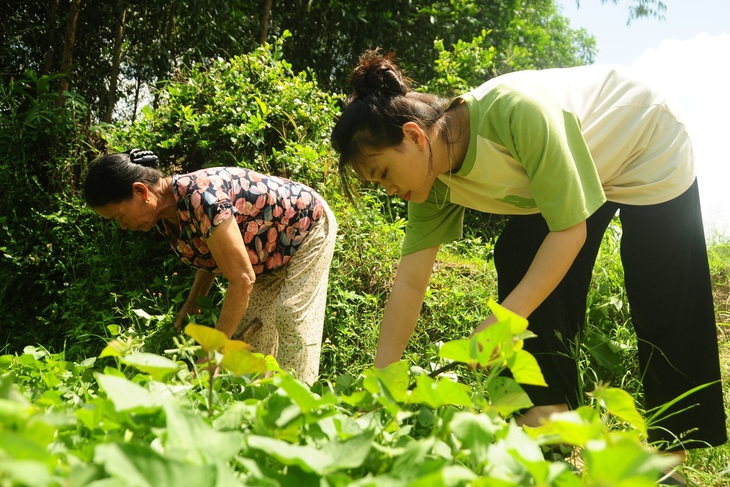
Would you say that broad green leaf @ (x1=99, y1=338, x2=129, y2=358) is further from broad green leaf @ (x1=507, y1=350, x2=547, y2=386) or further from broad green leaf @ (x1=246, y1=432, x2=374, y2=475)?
broad green leaf @ (x1=507, y1=350, x2=547, y2=386)

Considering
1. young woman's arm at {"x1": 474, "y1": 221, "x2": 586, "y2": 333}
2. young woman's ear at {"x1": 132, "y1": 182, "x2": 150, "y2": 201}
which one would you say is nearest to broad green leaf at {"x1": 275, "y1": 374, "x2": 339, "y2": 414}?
young woman's arm at {"x1": 474, "y1": 221, "x2": 586, "y2": 333}

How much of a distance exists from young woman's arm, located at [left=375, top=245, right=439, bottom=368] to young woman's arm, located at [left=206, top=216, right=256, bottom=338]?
0.77m

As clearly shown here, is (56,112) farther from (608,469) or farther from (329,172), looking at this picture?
(608,469)

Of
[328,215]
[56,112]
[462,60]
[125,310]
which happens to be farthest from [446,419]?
[462,60]

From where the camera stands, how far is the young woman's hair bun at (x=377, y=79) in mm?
1755

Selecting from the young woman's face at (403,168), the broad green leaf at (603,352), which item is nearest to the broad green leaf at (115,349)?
the young woman's face at (403,168)

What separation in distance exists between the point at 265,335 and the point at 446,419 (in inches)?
100.0

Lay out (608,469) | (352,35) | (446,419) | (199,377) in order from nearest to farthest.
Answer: (608,469), (446,419), (199,377), (352,35)

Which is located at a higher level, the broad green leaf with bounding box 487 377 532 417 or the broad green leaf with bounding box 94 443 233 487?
the broad green leaf with bounding box 94 443 233 487

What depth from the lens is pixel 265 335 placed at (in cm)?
311

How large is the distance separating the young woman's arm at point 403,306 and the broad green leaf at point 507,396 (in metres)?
0.97

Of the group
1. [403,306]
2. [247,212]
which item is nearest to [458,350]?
[403,306]

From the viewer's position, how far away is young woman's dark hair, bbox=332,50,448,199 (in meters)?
1.70

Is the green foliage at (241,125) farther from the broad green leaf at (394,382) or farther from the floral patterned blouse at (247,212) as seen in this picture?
the broad green leaf at (394,382)
